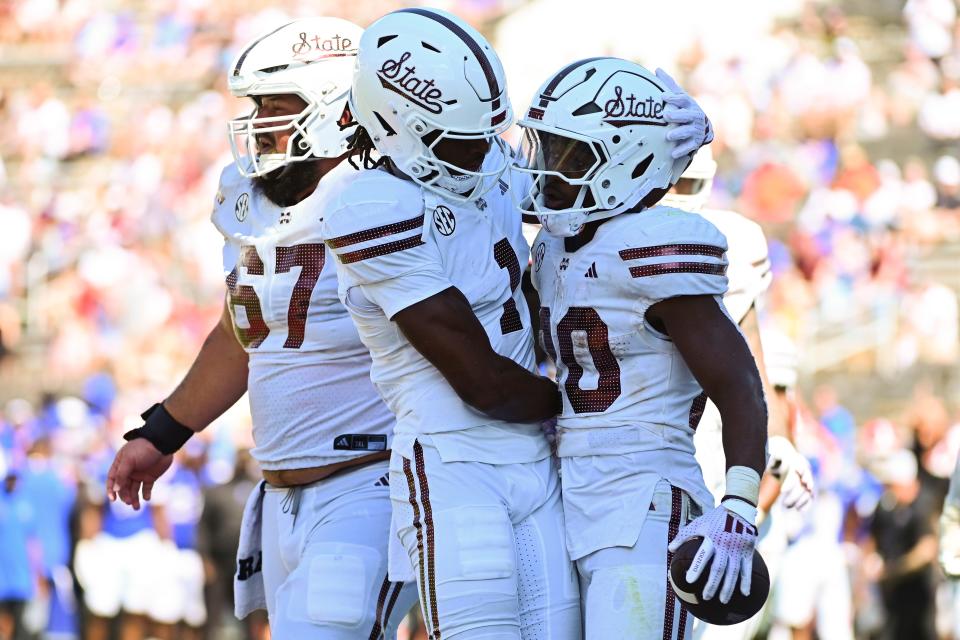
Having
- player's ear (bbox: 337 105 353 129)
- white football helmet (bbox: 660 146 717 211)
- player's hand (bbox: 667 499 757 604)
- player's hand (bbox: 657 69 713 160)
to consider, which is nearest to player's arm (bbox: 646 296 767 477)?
player's hand (bbox: 667 499 757 604)

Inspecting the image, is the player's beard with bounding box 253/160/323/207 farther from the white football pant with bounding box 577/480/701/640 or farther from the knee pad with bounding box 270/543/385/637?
the white football pant with bounding box 577/480/701/640

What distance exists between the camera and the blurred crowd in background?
1002cm

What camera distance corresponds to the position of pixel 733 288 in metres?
4.99

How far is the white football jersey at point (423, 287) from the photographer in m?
3.52

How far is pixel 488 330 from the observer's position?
12.0ft

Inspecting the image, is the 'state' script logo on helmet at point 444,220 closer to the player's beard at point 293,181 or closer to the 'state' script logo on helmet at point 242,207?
the player's beard at point 293,181

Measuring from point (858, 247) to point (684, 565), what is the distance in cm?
997

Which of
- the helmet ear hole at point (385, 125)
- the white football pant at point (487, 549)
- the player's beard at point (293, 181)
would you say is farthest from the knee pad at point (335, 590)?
the helmet ear hole at point (385, 125)

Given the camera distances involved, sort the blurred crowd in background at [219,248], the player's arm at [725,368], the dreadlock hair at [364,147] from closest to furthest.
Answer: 1. the player's arm at [725,368]
2. the dreadlock hair at [364,147]
3. the blurred crowd in background at [219,248]

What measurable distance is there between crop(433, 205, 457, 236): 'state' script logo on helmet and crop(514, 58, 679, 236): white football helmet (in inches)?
7.5

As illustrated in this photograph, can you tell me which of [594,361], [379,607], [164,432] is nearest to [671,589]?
[594,361]

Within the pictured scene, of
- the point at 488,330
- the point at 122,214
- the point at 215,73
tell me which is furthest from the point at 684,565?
the point at 215,73

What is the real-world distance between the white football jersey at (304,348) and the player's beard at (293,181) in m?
0.04

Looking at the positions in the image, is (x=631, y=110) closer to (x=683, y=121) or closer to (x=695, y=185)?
(x=683, y=121)
